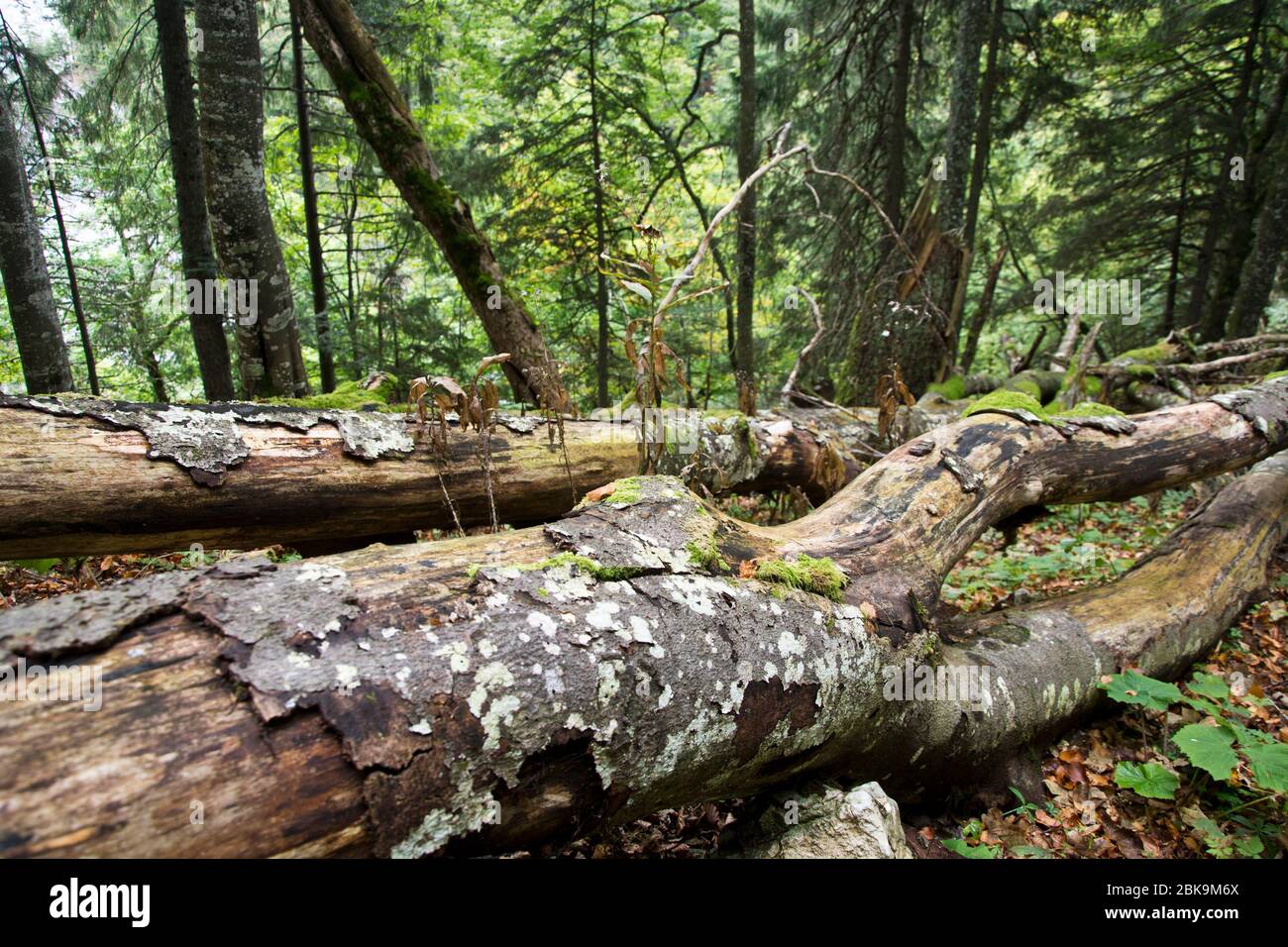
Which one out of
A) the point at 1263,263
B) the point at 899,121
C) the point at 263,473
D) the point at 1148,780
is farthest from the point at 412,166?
the point at 1263,263

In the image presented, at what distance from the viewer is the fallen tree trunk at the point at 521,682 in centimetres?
132

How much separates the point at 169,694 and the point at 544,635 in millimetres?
848

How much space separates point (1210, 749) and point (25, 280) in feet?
37.0

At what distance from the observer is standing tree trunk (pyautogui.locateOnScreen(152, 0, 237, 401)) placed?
6.79 m

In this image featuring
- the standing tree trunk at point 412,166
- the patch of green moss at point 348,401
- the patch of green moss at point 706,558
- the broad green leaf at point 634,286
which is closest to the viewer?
the patch of green moss at point 706,558

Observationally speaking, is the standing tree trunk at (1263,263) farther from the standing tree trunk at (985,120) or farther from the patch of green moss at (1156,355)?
the standing tree trunk at (985,120)

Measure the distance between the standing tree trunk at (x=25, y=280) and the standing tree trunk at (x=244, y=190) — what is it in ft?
12.4

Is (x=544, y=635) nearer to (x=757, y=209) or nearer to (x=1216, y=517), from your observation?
(x=1216, y=517)

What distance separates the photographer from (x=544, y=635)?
183 centimetres
